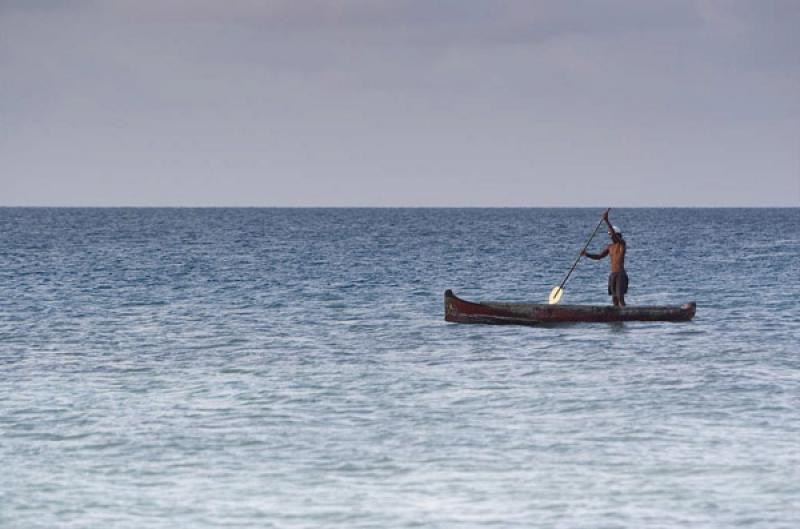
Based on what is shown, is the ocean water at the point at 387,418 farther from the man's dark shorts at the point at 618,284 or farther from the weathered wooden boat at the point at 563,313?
the man's dark shorts at the point at 618,284

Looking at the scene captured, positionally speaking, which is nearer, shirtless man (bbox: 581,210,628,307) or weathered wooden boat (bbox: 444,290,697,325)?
weathered wooden boat (bbox: 444,290,697,325)

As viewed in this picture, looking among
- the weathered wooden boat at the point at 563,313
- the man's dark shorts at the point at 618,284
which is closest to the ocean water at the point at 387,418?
the weathered wooden boat at the point at 563,313

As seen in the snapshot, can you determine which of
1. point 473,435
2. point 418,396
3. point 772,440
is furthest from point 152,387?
point 772,440

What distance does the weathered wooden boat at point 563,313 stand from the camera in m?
31.9

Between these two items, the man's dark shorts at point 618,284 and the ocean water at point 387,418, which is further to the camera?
the man's dark shorts at point 618,284

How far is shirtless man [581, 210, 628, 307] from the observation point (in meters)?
32.0

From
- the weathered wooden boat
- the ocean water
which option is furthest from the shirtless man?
the ocean water

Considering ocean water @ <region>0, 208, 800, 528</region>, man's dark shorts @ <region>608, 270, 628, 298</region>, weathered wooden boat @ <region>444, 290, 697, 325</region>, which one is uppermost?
man's dark shorts @ <region>608, 270, 628, 298</region>

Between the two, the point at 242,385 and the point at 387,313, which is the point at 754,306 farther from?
the point at 242,385

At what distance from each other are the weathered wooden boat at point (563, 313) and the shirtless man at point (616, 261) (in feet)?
2.45

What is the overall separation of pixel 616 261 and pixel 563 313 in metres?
1.83

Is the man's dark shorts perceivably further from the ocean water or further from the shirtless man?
the ocean water

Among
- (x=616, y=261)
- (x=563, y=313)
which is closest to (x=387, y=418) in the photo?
(x=563, y=313)

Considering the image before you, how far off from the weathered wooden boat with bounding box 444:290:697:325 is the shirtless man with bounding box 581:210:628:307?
746 millimetres
